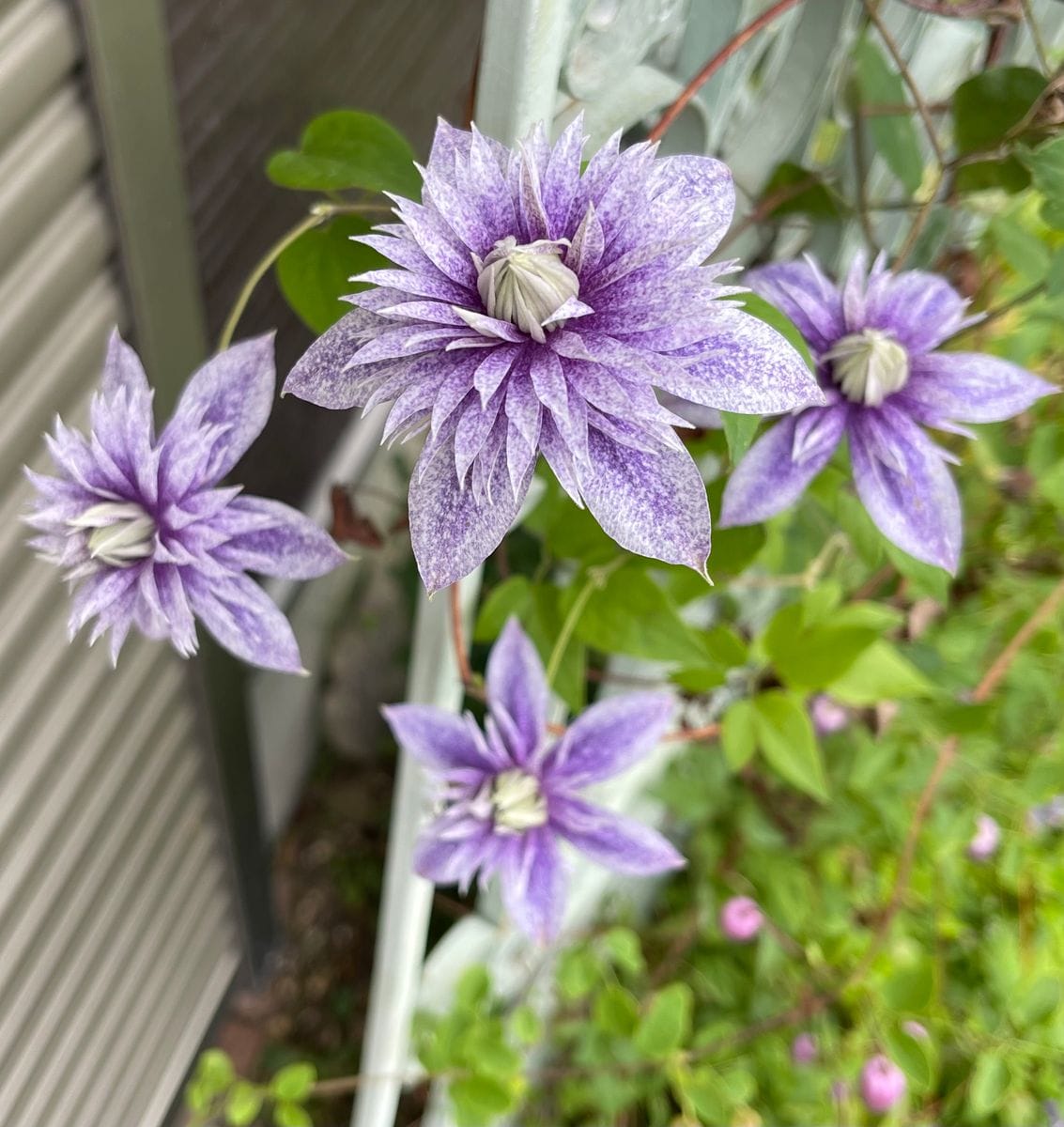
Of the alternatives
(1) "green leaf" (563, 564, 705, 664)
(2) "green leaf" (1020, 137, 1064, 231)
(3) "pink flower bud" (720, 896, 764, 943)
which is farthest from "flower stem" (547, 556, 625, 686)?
(3) "pink flower bud" (720, 896, 764, 943)

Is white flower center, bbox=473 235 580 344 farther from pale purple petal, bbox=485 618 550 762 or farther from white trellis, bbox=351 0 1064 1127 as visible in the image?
pale purple petal, bbox=485 618 550 762

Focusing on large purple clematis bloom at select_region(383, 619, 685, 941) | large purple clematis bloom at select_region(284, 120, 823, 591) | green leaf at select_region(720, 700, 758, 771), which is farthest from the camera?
green leaf at select_region(720, 700, 758, 771)

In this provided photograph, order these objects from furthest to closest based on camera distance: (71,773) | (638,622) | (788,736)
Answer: (71,773) < (788,736) < (638,622)

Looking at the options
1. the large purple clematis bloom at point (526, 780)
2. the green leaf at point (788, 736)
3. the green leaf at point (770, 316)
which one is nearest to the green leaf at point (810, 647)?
the green leaf at point (788, 736)

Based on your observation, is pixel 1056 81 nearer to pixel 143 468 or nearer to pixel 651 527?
pixel 651 527

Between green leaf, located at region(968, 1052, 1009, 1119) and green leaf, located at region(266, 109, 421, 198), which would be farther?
green leaf, located at region(968, 1052, 1009, 1119)

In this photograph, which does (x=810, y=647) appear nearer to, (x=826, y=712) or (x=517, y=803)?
(x=517, y=803)

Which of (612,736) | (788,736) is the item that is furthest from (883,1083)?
(612,736)
